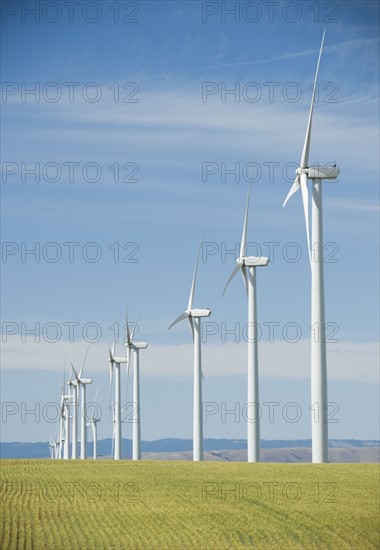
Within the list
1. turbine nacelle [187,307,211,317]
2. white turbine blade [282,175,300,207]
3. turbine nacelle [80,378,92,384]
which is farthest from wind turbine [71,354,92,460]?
white turbine blade [282,175,300,207]

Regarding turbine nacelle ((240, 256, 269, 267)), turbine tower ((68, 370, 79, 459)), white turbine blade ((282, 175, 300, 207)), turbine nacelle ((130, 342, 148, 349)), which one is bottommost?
turbine tower ((68, 370, 79, 459))

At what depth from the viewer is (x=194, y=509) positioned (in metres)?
58.4

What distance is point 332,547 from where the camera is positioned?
48094 millimetres

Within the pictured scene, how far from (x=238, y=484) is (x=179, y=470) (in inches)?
574

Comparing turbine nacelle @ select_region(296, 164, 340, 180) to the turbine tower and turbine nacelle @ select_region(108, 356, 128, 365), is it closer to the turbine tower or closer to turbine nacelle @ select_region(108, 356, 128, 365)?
turbine nacelle @ select_region(108, 356, 128, 365)

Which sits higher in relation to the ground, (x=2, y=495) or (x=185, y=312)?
(x=185, y=312)

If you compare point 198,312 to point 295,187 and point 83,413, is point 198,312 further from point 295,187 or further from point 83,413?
point 83,413

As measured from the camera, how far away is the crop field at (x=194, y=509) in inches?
1945

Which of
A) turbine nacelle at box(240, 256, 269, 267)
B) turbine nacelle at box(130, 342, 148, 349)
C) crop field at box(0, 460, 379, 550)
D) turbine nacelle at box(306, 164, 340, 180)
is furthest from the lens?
turbine nacelle at box(130, 342, 148, 349)

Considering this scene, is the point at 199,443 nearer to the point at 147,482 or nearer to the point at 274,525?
the point at 147,482

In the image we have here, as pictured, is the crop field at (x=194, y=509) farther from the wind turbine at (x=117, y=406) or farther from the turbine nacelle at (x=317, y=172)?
the wind turbine at (x=117, y=406)

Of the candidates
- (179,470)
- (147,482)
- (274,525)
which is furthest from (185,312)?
(274,525)

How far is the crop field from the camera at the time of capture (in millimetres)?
49406

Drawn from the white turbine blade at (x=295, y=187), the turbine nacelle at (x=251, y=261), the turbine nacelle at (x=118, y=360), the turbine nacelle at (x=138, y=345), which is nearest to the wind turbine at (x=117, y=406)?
the turbine nacelle at (x=118, y=360)
